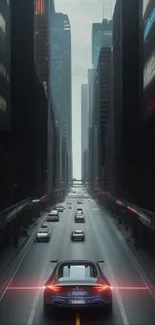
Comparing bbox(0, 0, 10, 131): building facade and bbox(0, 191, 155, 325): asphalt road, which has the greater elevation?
bbox(0, 0, 10, 131): building facade

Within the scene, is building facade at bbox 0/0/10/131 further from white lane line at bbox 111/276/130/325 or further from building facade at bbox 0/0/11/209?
white lane line at bbox 111/276/130/325

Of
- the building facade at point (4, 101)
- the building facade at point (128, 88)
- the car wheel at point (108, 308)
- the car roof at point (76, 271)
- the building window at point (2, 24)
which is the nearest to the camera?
the car roof at point (76, 271)

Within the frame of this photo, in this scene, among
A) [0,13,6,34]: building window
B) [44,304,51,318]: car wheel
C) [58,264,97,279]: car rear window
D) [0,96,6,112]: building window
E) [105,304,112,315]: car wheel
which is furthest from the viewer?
[0,96,6,112]: building window

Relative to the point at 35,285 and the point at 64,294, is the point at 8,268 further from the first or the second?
the point at 64,294

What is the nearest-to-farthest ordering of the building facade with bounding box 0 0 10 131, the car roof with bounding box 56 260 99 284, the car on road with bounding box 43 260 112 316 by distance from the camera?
the car on road with bounding box 43 260 112 316 < the car roof with bounding box 56 260 99 284 < the building facade with bounding box 0 0 10 131

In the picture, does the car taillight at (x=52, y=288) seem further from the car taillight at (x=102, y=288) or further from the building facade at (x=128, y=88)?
the building facade at (x=128, y=88)

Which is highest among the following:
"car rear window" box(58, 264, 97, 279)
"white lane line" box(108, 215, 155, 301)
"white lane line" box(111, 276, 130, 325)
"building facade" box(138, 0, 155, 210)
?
"building facade" box(138, 0, 155, 210)

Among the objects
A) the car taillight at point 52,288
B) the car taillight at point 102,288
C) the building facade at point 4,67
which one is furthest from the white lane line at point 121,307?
the building facade at point 4,67

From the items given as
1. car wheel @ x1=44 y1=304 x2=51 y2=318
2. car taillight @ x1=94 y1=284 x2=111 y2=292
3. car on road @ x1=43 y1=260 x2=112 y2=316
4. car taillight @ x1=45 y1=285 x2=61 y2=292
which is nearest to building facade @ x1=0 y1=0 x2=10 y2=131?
car wheel @ x1=44 y1=304 x2=51 y2=318

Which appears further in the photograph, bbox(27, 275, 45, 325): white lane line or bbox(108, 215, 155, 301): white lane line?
bbox(108, 215, 155, 301): white lane line
